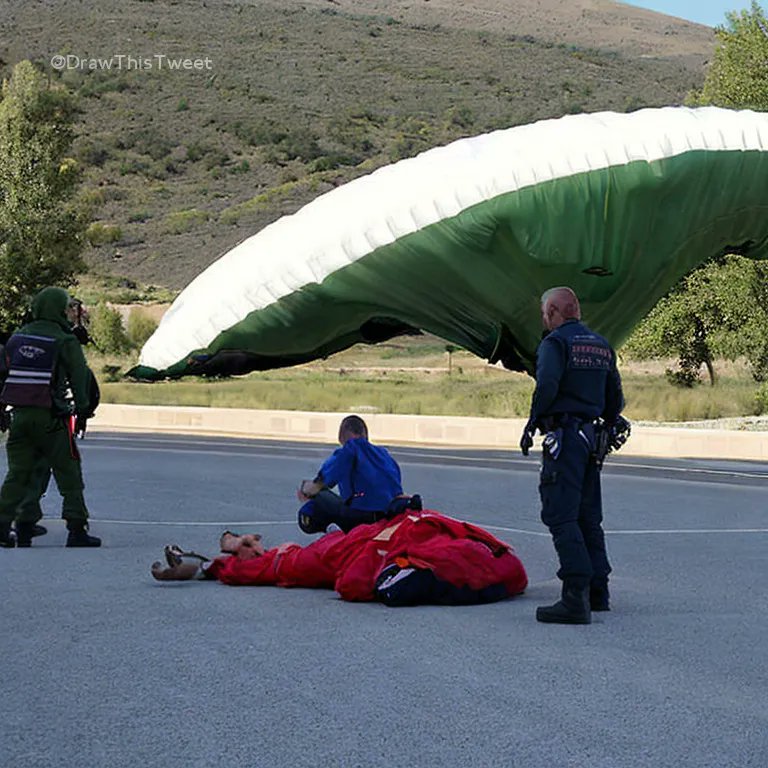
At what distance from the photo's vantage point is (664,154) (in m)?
7.68

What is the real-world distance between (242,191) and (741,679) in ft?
298

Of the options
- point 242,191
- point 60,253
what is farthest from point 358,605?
point 242,191

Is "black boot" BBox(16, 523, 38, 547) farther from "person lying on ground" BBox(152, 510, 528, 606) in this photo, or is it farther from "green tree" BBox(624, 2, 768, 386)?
"green tree" BBox(624, 2, 768, 386)

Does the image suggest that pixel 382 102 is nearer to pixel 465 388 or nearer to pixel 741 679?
pixel 465 388

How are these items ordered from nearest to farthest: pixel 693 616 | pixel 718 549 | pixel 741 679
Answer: pixel 741 679, pixel 693 616, pixel 718 549

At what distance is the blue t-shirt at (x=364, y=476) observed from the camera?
10078 millimetres

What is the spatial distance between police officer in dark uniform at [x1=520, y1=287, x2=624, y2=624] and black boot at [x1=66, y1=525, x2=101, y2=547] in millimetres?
5064

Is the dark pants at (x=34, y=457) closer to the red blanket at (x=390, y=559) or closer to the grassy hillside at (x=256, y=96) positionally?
the red blanket at (x=390, y=559)

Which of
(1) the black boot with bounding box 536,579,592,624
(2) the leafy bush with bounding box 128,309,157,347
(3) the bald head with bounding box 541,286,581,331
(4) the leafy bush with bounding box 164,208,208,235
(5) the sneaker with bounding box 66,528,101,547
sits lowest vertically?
(5) the sneaker with bounding box 66,528,101,547

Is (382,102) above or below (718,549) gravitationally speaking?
above

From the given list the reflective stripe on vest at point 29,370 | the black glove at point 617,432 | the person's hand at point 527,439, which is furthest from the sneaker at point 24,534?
the black glove at point 617,432

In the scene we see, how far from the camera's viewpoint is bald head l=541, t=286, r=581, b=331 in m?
7.93

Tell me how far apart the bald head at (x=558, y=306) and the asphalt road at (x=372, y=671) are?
159 cm

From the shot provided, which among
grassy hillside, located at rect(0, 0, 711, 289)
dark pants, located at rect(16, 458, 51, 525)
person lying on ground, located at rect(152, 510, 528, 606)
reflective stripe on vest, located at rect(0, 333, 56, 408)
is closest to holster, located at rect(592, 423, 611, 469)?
person lying on ground, located at rect(152, 510, 528, 606)
